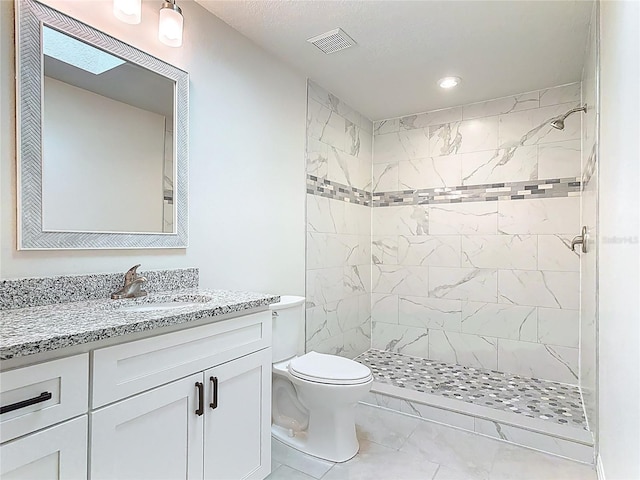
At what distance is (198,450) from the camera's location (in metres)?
1.35

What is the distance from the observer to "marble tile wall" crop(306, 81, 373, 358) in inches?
112

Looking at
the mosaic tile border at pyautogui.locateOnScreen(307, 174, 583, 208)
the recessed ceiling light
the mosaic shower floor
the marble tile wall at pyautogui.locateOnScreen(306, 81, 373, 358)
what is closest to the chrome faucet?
the marble tile wall at pyautogui.locateOnScreen(306, 81, 373, 358)

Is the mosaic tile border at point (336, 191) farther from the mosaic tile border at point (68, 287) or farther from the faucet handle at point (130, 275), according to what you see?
the faucet handle at point (130, 275)

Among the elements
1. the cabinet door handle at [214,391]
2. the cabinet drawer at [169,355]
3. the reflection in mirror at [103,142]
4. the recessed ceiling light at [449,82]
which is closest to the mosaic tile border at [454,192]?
the recessed ceiling light at [449,82]

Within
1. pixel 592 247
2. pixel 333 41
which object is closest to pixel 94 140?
pixel 333 41

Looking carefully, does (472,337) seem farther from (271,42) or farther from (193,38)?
(193,38)

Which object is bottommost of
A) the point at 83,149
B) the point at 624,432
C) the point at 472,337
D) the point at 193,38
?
the point at 472,337

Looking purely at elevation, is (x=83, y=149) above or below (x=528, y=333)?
above

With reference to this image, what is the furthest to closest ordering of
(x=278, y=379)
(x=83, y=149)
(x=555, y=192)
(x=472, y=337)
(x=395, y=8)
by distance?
1. (x=472, y=337)
2. (x=555, y=192)
3. (x=278, y=379)
4. (x=395, y=8)
5. (x=83, y=149)

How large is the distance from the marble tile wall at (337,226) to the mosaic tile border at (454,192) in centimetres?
2

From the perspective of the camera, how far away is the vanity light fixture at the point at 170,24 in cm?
164

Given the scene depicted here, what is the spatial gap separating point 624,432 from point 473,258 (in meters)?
2.08

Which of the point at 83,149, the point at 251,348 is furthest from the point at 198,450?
the point at 83,149

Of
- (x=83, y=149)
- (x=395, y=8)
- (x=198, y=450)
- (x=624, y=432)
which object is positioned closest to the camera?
(x=624, y=432)
